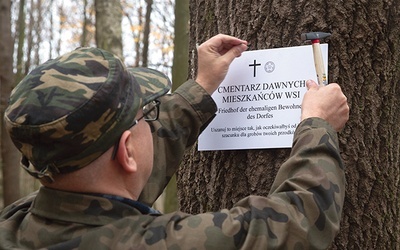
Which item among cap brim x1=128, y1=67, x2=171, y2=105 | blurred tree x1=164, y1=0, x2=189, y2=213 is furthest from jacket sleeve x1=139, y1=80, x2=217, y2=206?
blurred tree x1=164, y1=0, x2=189, y2=213

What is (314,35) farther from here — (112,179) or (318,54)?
(112,179)

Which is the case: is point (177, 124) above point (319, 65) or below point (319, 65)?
below

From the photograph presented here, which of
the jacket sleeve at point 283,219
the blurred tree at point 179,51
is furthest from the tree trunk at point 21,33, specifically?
the jacket sleeve at point 283,219

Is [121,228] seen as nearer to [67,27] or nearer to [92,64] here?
[92,64]

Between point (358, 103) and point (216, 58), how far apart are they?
53cm

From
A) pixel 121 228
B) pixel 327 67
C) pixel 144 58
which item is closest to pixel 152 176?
pixel 121 228

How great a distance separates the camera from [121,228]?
1537 millimetres

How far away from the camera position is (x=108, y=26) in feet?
29.9

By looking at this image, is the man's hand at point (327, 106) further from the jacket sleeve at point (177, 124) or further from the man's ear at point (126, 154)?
the man's ear at point (126, 154)

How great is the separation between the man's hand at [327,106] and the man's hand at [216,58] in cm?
39

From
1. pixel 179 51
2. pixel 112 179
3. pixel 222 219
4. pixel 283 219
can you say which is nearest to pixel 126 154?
pixel 112 179

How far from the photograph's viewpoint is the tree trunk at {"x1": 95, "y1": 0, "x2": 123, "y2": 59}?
352 inches

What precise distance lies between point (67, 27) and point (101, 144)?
75.4ft

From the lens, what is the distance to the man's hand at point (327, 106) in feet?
5.77
